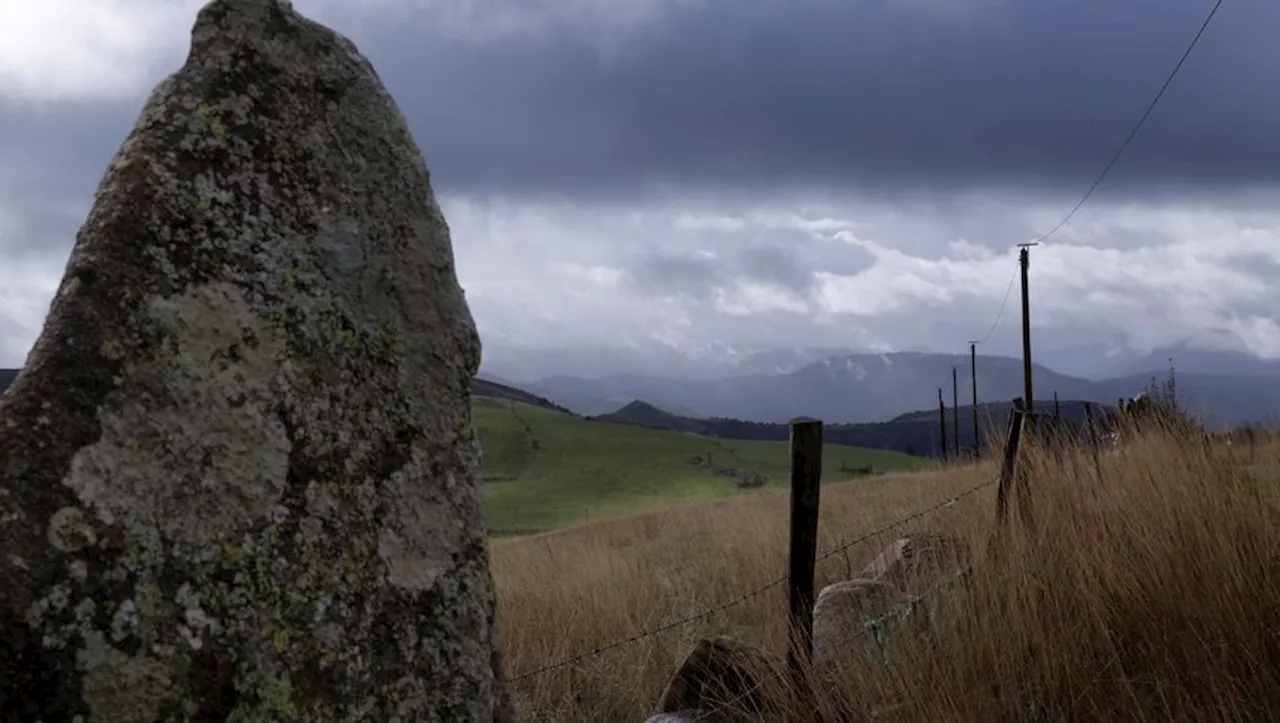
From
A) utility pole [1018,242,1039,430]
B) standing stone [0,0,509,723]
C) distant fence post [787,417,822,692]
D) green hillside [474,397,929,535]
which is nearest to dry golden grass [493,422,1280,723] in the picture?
distant fence post [787,417,822,692]

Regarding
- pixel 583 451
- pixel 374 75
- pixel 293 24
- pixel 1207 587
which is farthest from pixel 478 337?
pixel 583 451

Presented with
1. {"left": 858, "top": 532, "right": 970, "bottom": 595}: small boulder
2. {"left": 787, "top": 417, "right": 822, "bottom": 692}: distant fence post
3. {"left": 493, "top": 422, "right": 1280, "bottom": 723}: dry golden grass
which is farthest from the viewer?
{"left": 858, "top": 532, "right": 970, "bottom": 595}: small boulder

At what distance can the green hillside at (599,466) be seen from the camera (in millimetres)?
61375

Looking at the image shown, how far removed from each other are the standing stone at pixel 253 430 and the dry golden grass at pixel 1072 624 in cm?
201

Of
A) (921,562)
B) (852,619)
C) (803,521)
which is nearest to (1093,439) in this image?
(921,562)

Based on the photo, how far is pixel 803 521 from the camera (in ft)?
15.8

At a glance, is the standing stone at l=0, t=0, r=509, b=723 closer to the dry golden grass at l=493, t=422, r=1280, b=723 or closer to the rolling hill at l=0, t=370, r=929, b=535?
the dry golden grass at l=493, t=422, r=1280, b=723

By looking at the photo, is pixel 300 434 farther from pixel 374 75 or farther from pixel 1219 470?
pixel 1219 470

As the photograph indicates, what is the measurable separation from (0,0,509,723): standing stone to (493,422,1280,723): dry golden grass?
2009mm

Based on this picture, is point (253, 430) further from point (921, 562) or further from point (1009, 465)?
point (1009, 465)

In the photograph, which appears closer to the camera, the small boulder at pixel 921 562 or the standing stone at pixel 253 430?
the standing stone at pixel 253 430

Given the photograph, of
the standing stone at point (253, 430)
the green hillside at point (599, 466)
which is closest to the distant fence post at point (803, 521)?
the standing stone at point (253, 430)

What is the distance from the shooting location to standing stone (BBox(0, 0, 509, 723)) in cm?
214

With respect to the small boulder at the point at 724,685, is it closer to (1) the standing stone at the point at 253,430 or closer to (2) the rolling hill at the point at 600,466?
(1) the standing stone at the point at 253,430
